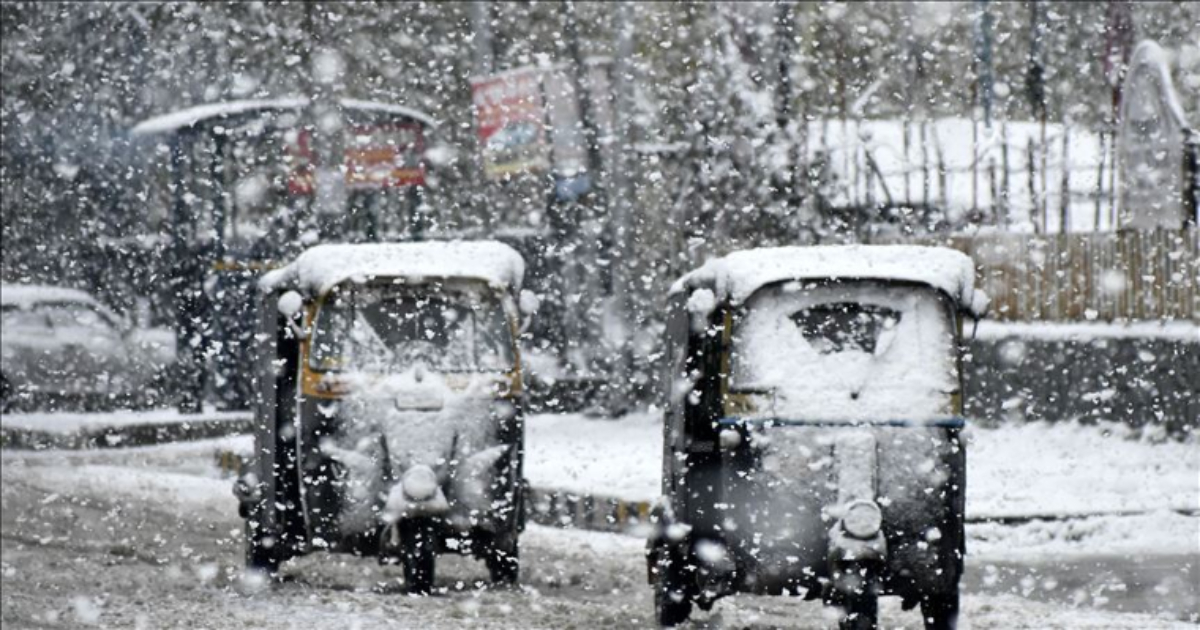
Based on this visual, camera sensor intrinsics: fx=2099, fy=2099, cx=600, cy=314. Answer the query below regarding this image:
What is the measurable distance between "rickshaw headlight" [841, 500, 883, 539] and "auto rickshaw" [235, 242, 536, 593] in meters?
2.98

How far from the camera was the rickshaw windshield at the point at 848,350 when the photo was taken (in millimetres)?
9500

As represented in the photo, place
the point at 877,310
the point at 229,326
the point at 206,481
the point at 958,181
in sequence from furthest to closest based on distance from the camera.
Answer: the point at 229,326 < the point at 958,181 < the point at 206,481 < the point at 877,310

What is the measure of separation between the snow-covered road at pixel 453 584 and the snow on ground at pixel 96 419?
6.68 m

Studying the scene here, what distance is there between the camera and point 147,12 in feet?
117

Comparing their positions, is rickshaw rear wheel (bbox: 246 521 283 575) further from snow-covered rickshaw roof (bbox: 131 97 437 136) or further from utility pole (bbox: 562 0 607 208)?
snow-covered rickshaw roof (bbox: 131 97 437 136)

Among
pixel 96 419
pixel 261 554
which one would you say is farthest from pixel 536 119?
pixel 261 554

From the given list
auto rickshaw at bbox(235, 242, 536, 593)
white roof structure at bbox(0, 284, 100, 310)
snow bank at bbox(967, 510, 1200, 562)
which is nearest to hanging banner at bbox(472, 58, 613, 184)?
white roof structure at bbox(0, 284, 100, 310)

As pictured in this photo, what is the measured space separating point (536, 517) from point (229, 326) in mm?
11322

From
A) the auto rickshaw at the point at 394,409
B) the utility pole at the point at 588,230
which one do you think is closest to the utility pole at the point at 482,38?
the utility pole at the point at 588,230

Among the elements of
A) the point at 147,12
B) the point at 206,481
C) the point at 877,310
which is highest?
the point at 147,12

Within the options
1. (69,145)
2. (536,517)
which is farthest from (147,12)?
(536,517)

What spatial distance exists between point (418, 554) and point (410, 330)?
4.44 feet

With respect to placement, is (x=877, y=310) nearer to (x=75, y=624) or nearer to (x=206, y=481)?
(x=75, y=624)

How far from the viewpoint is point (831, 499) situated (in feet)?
30.8
